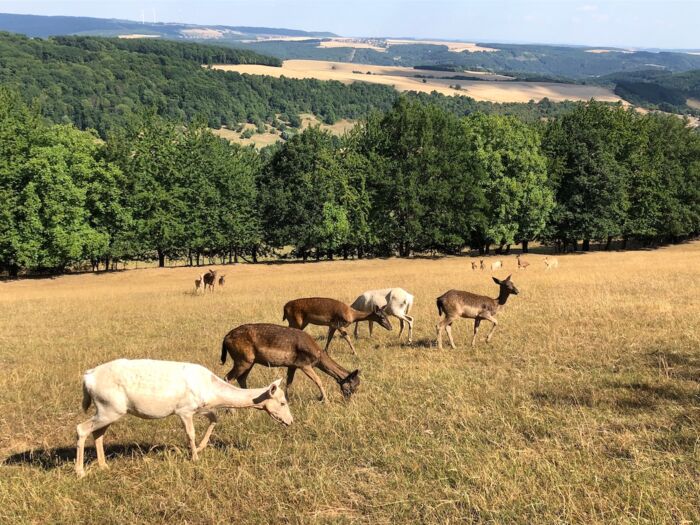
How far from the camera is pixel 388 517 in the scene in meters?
6.12

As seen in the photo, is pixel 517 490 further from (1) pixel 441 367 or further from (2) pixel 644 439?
(1) pixel 441 367

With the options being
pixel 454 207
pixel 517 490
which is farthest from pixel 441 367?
pixel 454 207

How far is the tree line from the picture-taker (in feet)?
169

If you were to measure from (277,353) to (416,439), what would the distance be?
321 cm

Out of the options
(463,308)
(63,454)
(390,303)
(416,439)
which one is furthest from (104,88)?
(416,439)

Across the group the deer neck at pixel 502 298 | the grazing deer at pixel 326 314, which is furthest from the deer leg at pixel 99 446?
the deer neck at pixel 502 298

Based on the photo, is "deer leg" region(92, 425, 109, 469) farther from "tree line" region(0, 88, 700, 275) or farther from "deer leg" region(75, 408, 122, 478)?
"tree line" region(0, 88, 700, 275)

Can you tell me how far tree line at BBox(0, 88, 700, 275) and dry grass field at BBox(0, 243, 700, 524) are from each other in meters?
36.9

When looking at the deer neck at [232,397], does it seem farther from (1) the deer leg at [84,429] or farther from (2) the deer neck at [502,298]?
(2) the deer neck at [502,298]

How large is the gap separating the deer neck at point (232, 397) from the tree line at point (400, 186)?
45632 mm

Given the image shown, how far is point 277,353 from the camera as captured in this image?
1008 cm

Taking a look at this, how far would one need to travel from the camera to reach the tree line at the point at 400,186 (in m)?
51.6

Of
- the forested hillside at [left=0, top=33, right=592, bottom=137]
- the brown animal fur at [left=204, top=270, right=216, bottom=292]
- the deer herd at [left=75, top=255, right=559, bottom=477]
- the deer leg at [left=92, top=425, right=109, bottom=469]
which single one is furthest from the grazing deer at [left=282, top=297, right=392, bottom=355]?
the forested hillside at [left=0, top=33, right=592, bottom=137]

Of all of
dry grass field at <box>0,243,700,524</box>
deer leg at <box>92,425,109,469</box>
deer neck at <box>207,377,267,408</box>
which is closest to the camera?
dry grass field at <box>0,243,700,524</box>
